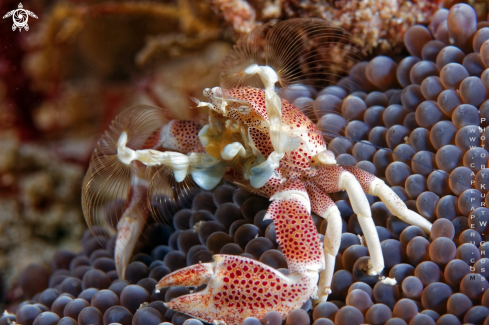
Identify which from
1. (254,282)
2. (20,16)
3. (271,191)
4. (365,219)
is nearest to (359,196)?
(365,219)

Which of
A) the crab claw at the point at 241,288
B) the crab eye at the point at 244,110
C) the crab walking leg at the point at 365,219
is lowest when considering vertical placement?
the crab claw at the point at 241,288

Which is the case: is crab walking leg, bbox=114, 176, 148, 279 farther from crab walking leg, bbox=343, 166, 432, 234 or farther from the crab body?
crab walking leg, bbox=343, 166, 432, 234

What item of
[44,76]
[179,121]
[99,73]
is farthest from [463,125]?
[44,76]

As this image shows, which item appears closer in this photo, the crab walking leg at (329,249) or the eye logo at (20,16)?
the crab walking leg at (329,249)

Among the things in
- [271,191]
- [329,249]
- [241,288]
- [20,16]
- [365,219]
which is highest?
[20,16]

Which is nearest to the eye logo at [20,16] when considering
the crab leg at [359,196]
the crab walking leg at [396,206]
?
the crab leg at [359,196]

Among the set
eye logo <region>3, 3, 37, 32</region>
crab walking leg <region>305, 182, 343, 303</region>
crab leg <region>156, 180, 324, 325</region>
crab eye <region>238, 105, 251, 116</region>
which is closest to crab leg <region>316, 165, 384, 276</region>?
crab walking leg <region>305, 182, 343, 303</region>

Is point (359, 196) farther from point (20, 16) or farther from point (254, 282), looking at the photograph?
point (20, 16)

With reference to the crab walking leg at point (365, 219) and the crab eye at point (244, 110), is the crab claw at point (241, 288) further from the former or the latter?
the crab eye at point (244, 110)
